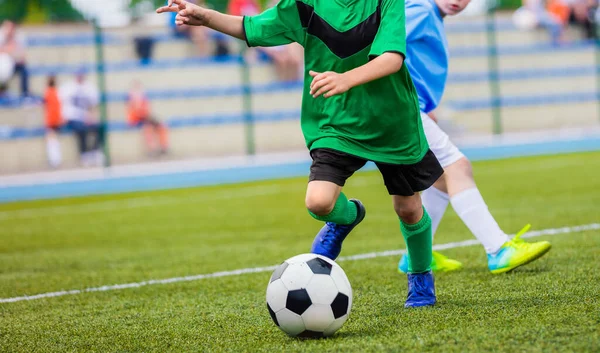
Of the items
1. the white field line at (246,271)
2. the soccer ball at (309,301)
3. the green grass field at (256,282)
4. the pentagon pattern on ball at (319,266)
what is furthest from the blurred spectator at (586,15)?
the soccer ball at (309,301)

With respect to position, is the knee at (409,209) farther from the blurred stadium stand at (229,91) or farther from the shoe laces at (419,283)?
the blurred stadium stand at (229,91)

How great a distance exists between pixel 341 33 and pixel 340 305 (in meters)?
1.23

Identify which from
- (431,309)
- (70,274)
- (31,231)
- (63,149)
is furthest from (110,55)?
(431,309)

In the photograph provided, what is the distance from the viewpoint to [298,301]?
12.0ft

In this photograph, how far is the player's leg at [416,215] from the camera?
4.10m

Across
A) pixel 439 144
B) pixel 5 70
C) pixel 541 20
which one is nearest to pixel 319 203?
pixel 439 144

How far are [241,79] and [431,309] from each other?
1510 cm

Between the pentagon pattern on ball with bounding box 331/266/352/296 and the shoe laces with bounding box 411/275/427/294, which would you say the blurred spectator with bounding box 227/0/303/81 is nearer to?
the shoe laces with bounding box 411/275/427/294

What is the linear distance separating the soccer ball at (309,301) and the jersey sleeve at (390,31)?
97 centimetres

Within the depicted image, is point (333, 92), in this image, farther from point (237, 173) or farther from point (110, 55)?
point (110, 55)

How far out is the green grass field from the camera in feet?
11.8

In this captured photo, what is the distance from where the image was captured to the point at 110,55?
18078 mm

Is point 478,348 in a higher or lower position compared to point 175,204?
higher

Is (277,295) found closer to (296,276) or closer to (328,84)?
(296,276)
